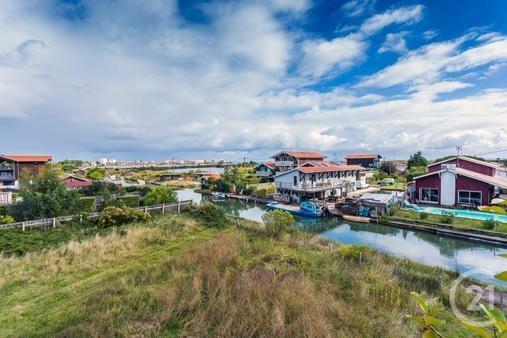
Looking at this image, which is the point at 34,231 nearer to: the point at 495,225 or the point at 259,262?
the point at 259,262

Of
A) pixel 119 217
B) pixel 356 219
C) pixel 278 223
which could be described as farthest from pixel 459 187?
pixel 119 217

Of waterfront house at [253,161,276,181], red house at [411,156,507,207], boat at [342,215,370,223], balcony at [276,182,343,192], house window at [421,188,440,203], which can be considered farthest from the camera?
waterfront house at [253,161,276,181]

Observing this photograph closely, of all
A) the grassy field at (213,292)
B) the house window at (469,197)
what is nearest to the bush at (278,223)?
the grassy field at (213,292)

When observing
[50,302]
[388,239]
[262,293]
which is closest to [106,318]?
[50,302]

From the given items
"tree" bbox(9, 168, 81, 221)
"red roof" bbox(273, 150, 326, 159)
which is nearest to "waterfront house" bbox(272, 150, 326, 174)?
"red roof" bbox(273, 150, 326, 159)

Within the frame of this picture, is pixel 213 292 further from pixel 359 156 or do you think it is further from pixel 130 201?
pixel 359 156

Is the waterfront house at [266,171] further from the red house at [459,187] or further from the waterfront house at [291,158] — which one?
the red house at [459,187]

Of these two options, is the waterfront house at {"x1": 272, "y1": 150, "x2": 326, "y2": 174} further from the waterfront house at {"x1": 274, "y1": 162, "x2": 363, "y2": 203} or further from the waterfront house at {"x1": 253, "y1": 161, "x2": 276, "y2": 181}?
the waterfront house at {"x1": 274, "y1": 162, "x2": 363, "y2": 203}
